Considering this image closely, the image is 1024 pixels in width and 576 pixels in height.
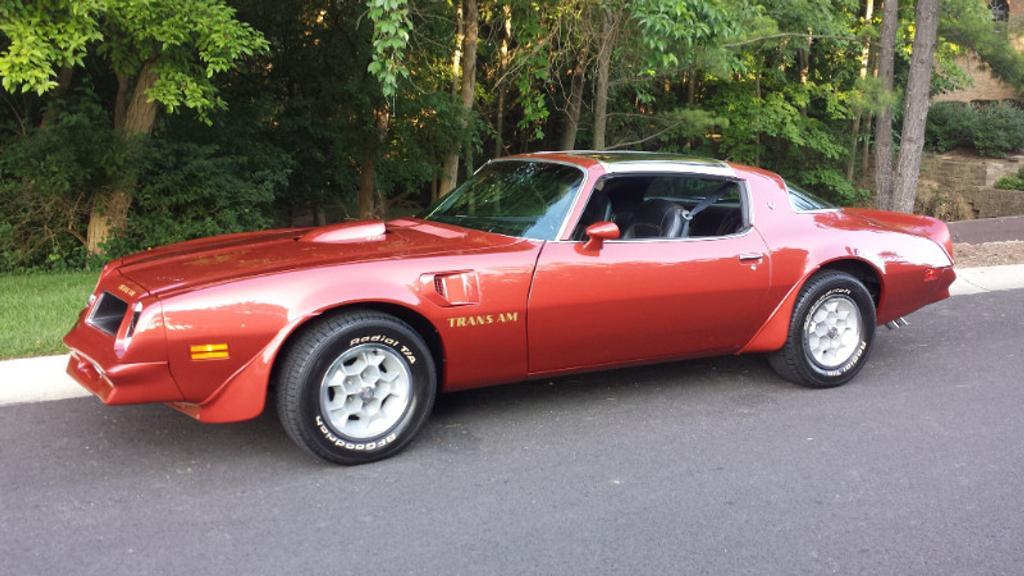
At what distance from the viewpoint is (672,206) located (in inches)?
225

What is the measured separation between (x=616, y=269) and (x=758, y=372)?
173cm

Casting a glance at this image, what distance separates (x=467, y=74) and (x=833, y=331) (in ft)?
32.0

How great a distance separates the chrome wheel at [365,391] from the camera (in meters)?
4.34

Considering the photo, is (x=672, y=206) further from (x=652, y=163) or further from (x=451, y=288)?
(x=451, y=288)

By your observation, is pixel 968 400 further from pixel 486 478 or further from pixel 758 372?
→ pixel 486 478

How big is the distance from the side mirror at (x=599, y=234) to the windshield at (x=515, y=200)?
19 cm

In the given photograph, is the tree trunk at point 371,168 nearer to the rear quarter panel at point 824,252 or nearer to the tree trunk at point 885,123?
the tree trunk at point 885,123

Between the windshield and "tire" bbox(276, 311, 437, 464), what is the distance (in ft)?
3.27

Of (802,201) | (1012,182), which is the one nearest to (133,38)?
(802,201)

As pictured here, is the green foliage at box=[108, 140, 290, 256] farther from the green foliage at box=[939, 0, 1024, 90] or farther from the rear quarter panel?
the green foliage at box=[939, 0, 1024, 90]

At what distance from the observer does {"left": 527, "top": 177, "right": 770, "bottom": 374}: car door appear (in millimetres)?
4852

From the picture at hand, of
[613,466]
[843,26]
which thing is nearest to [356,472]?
[613,466]

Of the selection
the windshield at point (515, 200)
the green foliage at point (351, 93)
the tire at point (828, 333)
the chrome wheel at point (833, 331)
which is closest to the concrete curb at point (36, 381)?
the windshield at point (515, 200)

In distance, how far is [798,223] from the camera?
5.75 metres
